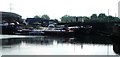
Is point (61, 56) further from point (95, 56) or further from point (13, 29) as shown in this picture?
point (13, 29)

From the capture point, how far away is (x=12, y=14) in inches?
2916

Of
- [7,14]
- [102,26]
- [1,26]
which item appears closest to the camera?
[1,26]

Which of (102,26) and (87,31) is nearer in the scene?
(87,31)

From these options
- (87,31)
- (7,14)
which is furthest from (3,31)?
(7,14)

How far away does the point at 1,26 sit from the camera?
118 feet

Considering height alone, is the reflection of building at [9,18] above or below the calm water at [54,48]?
above

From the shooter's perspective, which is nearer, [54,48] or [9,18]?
[54,48]

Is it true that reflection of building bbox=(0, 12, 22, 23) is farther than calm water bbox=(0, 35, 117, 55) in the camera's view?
Yes

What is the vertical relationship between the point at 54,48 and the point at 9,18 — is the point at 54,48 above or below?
below

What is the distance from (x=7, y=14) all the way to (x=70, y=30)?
1544 inches

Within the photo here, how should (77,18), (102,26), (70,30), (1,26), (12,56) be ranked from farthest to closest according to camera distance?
(77,18) → (102,26) → (1,26) → (70,30) → (12,56)

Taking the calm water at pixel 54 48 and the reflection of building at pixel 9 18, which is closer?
the calm water at pixel 54 48

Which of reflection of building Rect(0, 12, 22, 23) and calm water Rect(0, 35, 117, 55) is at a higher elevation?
reflection of building Rect(0, 12, 22, 23)

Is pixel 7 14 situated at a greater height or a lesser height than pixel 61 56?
greater
